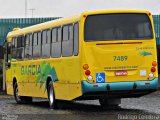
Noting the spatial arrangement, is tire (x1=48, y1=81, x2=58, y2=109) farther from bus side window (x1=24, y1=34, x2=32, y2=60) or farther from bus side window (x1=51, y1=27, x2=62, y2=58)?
bus side window (x1=24, y1=34, x2=32, y2=60)

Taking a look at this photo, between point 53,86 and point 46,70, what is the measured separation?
3.33 ft

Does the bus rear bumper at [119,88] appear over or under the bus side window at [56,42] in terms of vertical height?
under

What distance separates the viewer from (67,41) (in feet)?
64.8

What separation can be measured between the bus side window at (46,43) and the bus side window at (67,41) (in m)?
1.69

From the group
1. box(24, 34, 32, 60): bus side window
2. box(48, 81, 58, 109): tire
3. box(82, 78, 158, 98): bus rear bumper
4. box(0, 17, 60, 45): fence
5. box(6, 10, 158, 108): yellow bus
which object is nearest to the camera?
box(82, 78, 158, 98): bus rear bumper

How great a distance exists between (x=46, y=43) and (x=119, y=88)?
4331 millimetres

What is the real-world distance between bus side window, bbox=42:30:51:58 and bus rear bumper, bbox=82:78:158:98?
3759mm

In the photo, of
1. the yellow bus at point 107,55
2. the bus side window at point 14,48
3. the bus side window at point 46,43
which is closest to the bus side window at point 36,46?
the bus side window at point 46,43

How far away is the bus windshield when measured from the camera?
61.5ft

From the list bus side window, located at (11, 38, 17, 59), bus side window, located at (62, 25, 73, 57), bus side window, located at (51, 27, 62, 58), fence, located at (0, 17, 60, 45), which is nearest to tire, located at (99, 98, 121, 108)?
bus side window, located at (51, 27, 62, 58)

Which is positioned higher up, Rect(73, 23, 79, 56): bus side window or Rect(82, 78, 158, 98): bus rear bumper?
Rect(73, 23, 79, 56): bus side window

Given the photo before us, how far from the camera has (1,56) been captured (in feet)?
118

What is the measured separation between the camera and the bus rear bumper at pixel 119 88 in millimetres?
18328

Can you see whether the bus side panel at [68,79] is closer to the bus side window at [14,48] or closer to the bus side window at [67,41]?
→ the bus side window at [67,41]
